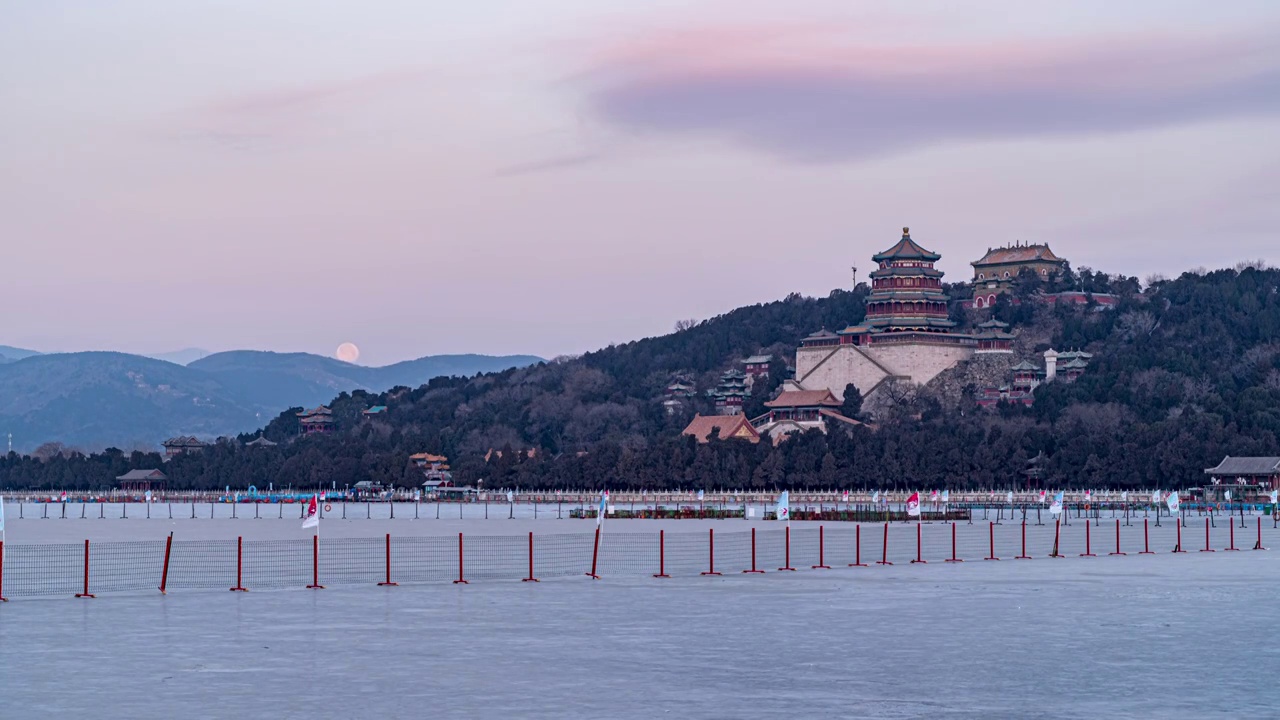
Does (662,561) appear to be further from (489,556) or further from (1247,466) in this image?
(1247,466)

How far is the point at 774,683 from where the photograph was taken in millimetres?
25375

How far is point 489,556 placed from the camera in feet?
215

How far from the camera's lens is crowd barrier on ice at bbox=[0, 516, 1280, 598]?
4738 cm

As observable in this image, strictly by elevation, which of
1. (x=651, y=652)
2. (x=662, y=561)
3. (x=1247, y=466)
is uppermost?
(x=1247, y=466)

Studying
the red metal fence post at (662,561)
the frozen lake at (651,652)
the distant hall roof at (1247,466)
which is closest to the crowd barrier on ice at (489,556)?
the red metal fence post at (662,561)

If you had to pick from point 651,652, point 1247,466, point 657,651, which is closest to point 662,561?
point 657,651

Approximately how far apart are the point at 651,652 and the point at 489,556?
36848 mm

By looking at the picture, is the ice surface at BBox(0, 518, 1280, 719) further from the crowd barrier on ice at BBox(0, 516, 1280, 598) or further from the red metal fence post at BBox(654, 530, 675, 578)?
the crowd barrier on ice at BBox(0, 516, 1280, 598)

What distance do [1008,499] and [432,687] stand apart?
162 metres

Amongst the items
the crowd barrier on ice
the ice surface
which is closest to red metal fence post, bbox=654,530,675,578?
the crowd barrier on ice

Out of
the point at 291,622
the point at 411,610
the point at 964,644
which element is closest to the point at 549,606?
the point at 411,610

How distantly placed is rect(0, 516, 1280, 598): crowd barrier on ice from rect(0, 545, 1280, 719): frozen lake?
3.72 meters

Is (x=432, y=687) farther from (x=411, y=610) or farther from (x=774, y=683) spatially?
(x=411, y=610)

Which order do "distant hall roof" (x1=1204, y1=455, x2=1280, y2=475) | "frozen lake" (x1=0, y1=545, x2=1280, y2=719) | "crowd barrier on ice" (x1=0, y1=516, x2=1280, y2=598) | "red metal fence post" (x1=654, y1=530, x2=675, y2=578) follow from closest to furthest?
"frozen lake" (x1=0, y1=545, x2=1280, y2=719) < "red metal fence post" (x1=654, y1=530, x2=675, y2=578) < "crowd barrier on ice" (x1=0, y1=516, x2=1280, y2=598) < "distant hall roof" (x1=1204, y1=455, x2=1280, y2=475)
